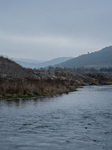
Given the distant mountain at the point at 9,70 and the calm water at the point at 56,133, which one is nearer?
the calm water at the point at 56,133

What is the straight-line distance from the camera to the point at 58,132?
9.96 meters

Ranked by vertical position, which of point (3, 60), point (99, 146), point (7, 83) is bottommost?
point (99, 146)

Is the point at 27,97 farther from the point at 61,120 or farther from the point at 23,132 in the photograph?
the point at 23,132

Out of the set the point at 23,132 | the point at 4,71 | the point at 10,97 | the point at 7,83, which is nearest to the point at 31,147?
the point at 23,132

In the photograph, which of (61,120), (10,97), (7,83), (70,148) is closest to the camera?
(70,148)

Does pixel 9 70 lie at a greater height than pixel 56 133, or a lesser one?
greater

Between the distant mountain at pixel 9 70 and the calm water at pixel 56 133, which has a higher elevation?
the distant mountain at pixel 9 70

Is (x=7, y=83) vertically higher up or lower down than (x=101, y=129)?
higher up

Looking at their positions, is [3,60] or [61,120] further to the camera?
[3,60]

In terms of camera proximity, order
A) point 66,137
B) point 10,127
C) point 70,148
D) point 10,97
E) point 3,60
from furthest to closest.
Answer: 1. point 3,60
2. point 10,97
3. point 10,127
4. point 66,137
5. point 70,148

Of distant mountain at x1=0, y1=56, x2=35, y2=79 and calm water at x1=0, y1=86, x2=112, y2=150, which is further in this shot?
distant mountain at x1=0, y1=56, x2=35, y2=79

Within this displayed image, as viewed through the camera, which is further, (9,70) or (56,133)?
(9,70)

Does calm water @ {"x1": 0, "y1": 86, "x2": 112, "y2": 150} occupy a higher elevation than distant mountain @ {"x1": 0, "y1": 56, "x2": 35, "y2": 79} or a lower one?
lower

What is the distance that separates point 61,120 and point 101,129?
253 centimetres
